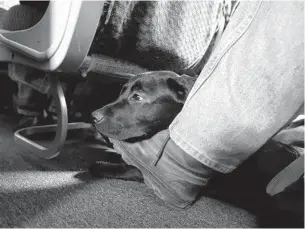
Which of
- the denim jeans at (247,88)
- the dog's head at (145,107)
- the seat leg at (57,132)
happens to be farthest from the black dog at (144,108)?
the denim jeans at (247,88)

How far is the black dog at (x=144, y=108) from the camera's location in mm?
1072

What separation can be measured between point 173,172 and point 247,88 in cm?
30

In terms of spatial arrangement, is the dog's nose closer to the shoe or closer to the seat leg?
the seat leg

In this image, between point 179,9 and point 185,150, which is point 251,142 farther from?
point 179,9

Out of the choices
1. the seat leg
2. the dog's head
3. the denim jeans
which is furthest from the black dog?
the denim jeans

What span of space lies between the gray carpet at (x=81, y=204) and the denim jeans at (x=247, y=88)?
160 mm

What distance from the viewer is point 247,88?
0.67 metres

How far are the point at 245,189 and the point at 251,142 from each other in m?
0.27

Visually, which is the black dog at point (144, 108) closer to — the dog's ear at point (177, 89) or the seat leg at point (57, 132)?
the dog's ear at point (177, 89)

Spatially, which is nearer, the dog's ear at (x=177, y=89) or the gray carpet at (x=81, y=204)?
the gray carpet at (x=81, y=204)

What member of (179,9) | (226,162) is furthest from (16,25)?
(226,162)

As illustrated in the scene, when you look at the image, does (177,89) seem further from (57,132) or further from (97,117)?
(57,132)

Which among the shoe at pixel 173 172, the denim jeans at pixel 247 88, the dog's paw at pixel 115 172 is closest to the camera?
the denim jeans at pixel 247 88

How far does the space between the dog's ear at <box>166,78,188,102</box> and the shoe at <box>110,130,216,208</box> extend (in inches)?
12.3
